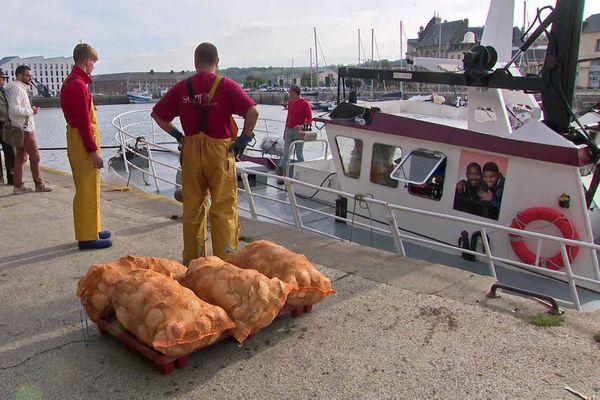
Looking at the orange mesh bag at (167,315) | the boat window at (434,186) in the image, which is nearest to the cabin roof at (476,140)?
the boat window at (434,186)

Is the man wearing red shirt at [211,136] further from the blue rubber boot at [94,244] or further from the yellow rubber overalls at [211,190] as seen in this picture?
the blue rubber boot at [94,244]

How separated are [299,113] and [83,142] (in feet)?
19.2

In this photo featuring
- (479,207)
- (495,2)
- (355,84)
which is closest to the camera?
(479,207)

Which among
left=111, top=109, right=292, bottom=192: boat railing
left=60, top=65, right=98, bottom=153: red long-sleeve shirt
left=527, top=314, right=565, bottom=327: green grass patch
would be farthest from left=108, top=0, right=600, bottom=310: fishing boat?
left=111, top=109, right=292, bottom=192: boat railing

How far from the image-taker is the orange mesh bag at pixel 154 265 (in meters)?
3.79

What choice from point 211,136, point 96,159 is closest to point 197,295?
point 211,136

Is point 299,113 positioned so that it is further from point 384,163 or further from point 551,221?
point 551,221

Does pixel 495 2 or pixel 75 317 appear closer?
pixel 75 317

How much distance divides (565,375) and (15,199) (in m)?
7.57

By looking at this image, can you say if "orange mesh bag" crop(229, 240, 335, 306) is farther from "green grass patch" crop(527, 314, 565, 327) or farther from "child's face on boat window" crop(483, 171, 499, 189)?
"child's face on boat window" crop(483, 171, 499, 189)

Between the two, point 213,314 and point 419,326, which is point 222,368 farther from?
point 419,326

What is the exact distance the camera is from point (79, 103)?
4926 mm

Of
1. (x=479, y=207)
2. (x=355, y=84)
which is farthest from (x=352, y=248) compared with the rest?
(x=355, y=84)

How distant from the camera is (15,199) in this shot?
793cm
